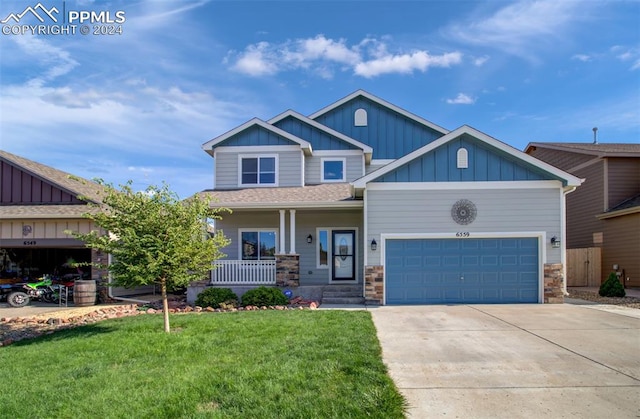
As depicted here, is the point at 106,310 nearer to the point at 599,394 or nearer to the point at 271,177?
the point at 271,177

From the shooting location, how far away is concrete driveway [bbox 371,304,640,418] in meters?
4.57

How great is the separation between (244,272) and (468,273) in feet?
22.9

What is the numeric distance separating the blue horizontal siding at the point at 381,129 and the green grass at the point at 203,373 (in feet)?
34.8

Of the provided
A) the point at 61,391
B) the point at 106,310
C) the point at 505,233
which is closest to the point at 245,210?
the point at 106,310

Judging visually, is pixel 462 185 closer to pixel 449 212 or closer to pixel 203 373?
pixel 449 212

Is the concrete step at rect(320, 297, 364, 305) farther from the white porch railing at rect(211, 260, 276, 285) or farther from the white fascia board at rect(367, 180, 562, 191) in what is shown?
the white fascia board at rect(367, 180, 562, 191)

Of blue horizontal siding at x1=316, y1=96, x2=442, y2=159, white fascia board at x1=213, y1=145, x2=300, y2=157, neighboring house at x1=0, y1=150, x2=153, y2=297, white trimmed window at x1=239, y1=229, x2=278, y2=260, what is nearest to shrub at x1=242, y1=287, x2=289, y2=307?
white trimmed window at x1=239, y1=229, x2=278, y2=260

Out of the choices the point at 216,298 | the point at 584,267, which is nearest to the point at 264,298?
the point at 216,298

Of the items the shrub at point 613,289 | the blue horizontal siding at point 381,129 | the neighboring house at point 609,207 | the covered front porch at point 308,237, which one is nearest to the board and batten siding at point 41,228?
the covered front porch at point 308,237

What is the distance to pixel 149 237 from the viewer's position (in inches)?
318

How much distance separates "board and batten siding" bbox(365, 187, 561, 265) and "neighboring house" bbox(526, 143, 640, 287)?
5.54 m

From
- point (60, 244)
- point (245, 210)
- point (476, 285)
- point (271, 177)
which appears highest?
point (271, 177)

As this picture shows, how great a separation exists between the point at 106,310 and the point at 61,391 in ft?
25.4

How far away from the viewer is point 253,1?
1111 cm
